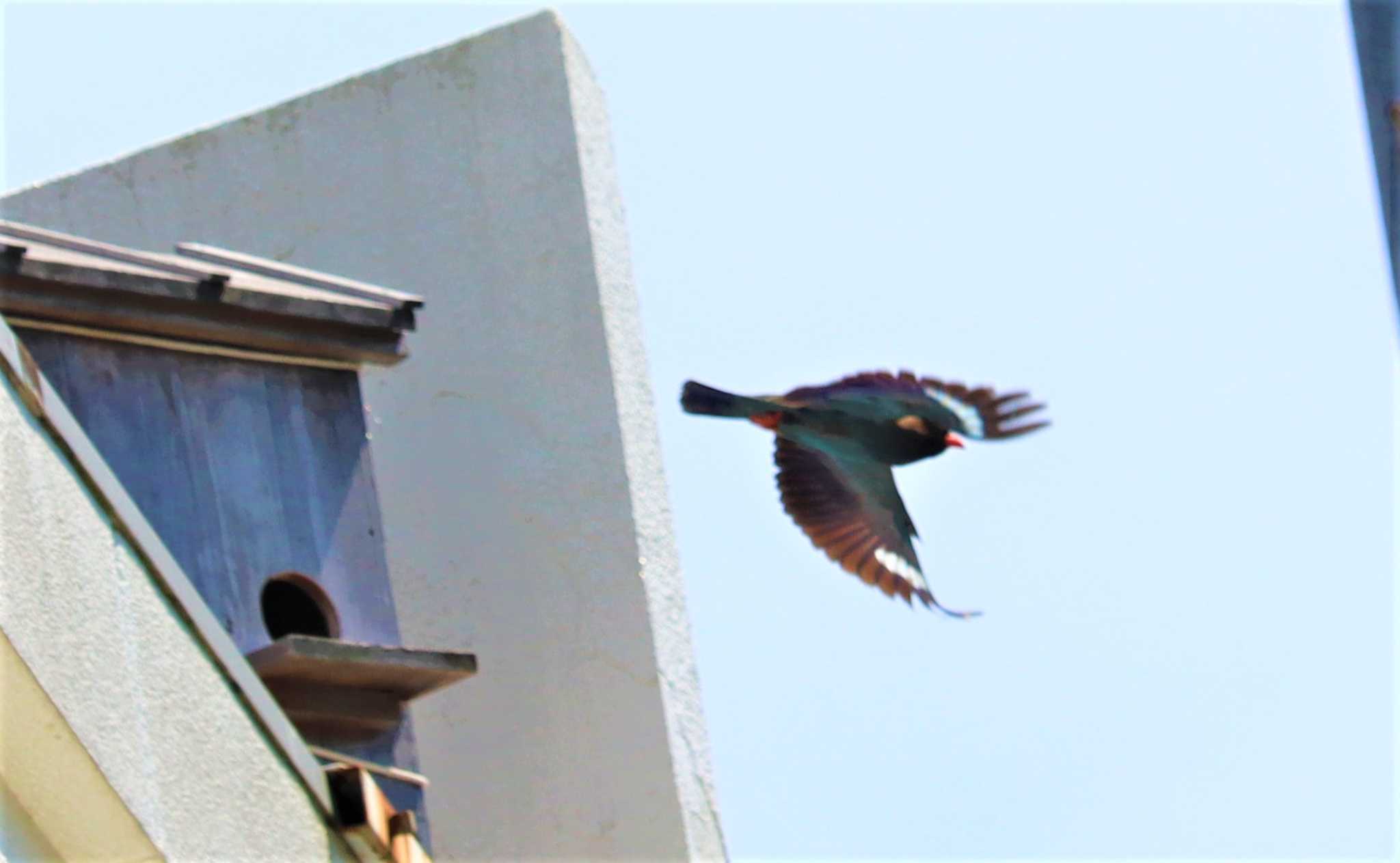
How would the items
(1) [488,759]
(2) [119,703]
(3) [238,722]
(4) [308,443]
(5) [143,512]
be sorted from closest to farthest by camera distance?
1. (2) [119,703]
2. (3) [238,722]
3. (5) [143,512]
4. (4) [308,443]
5. (1) [488,759]

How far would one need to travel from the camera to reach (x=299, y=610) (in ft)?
19.0

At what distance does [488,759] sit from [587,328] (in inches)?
46.3

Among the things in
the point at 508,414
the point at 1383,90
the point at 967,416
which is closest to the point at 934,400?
the point at 967,416

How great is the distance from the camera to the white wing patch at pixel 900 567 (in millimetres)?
6059

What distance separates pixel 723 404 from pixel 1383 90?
3731 mm

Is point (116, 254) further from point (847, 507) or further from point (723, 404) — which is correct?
point (847, 507)

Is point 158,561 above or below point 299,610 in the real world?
above

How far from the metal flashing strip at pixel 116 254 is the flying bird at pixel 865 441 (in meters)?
1.23

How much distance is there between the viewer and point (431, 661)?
5.51 meters

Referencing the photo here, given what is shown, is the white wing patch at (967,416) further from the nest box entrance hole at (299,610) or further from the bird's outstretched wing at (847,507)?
the nest box entrance hole at (299,610)

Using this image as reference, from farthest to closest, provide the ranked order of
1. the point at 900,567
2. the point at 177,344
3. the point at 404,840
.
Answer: the point at 900,567 < the point at 177,344 < the point at 404,840

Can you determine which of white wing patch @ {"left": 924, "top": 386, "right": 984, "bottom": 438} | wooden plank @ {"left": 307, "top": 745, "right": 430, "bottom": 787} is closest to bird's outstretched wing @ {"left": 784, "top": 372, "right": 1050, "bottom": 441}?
white wing patch @ {"left": 924, "top": 386, "right": 984, "bottom": 438}

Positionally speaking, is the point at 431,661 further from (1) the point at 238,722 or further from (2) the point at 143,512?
(1) the point at 238,722

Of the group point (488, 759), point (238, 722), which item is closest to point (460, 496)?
point (488, 759)
